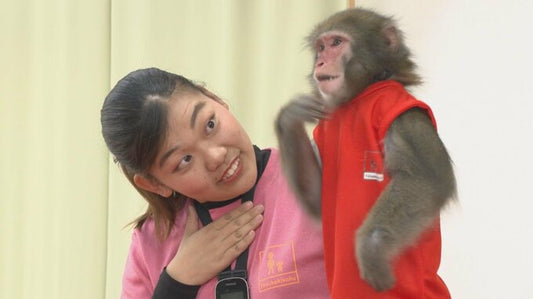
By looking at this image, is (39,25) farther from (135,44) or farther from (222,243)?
(222,243)

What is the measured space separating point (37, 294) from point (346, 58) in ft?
6.33

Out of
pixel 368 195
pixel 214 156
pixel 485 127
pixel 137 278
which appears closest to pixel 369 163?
pixel 368 195

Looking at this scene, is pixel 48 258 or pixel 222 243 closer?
pixel 222 243

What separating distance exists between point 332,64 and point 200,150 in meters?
0.38

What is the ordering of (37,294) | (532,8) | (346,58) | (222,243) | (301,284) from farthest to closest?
(37,294), (532,8), (222,243), (301,284), (346,58)

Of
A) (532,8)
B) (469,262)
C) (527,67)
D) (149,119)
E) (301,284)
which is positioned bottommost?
(469,262)

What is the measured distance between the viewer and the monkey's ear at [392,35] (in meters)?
1.25

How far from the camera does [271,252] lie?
1493 millimetres

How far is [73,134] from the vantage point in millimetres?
2703

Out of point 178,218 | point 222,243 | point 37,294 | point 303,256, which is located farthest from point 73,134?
point 303,256

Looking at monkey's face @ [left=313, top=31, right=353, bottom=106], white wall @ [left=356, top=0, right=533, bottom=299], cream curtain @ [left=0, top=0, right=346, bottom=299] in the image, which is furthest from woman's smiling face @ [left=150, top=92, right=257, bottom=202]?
cream curtain @ [left=0, top=0, right=346, bottom=299]

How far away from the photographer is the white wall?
195 cm

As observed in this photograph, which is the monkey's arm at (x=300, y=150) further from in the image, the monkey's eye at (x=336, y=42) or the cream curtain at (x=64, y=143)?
the cream curtain at (x=64, y=143)

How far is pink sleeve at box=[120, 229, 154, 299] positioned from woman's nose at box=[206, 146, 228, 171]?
14.6 inches
